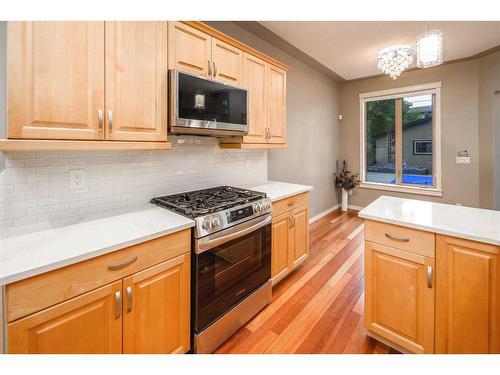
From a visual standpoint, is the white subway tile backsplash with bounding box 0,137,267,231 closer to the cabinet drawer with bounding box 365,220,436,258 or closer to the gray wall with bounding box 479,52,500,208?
the cabinet drawer with bounding box 365,220,436,258

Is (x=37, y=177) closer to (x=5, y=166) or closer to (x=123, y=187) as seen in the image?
(x=5, y=166)

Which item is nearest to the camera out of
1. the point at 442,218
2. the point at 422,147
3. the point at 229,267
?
the point at 442,218

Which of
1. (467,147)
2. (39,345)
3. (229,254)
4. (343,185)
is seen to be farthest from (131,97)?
(467,147)

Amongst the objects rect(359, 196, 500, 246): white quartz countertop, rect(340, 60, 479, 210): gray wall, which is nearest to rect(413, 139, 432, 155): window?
rect(340, 60, 479, 210): gray wall

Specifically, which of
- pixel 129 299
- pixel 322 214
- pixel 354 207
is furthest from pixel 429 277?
pixel 354 207

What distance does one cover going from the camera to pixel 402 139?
4.64m

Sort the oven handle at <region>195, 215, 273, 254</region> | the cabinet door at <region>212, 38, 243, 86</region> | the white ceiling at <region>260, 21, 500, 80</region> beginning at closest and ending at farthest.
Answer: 1. the oven handle at <region>195, 215, 273, 254</region>
2. the cabinet door at <region>212, 38, 243, 86</region>
3. the white ceiling at <region>260, 21, 500, 80</region>

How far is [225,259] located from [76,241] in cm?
86

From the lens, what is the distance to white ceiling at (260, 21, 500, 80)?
276 cm

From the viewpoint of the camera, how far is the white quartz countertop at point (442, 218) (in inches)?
48.8

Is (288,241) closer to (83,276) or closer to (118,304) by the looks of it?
(118,304)

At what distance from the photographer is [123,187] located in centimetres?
177

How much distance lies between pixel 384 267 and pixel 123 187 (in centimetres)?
188

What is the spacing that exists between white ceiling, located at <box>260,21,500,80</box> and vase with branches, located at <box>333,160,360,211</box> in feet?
7.19
